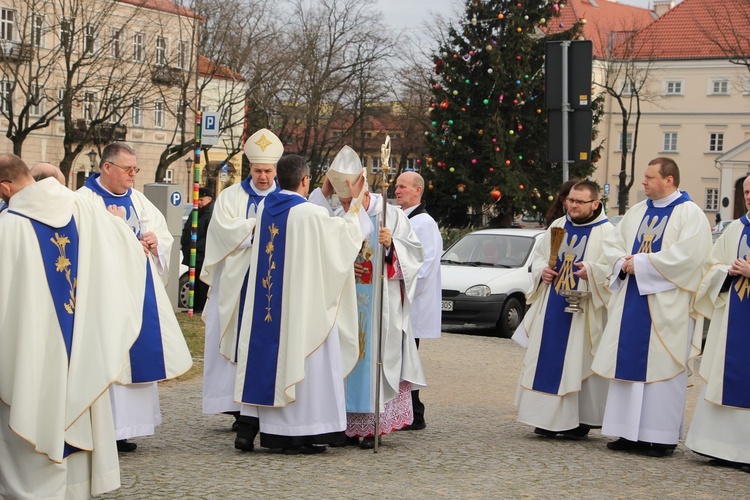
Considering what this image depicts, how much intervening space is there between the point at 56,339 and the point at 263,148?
346 cm

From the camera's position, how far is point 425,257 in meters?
9.18

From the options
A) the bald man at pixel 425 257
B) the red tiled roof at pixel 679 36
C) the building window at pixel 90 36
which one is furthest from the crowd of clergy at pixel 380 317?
the red tiled roof at pixel 679 36

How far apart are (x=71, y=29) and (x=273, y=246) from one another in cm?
2853

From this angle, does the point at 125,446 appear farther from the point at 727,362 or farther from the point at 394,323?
the point at 727,362

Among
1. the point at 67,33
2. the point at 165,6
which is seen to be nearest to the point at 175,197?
the point at 67,33

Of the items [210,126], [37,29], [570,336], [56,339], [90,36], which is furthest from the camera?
[90,36]

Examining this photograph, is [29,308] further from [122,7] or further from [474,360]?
[122,7]

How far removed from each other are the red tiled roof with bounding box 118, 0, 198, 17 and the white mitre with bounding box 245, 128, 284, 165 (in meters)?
29.9

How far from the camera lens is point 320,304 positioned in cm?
768

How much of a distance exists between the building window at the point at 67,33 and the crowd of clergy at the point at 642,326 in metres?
27.1

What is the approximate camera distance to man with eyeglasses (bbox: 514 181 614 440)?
337 inches

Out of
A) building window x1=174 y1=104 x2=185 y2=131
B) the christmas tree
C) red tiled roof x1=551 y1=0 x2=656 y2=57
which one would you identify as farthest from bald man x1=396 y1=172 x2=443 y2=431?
red tiled roof x1=551 y1=0 x2=656 y2=57

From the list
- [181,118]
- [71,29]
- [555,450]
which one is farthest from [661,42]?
[555,450]

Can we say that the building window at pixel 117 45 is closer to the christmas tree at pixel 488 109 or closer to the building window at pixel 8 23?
the building window at pixel 8 23
